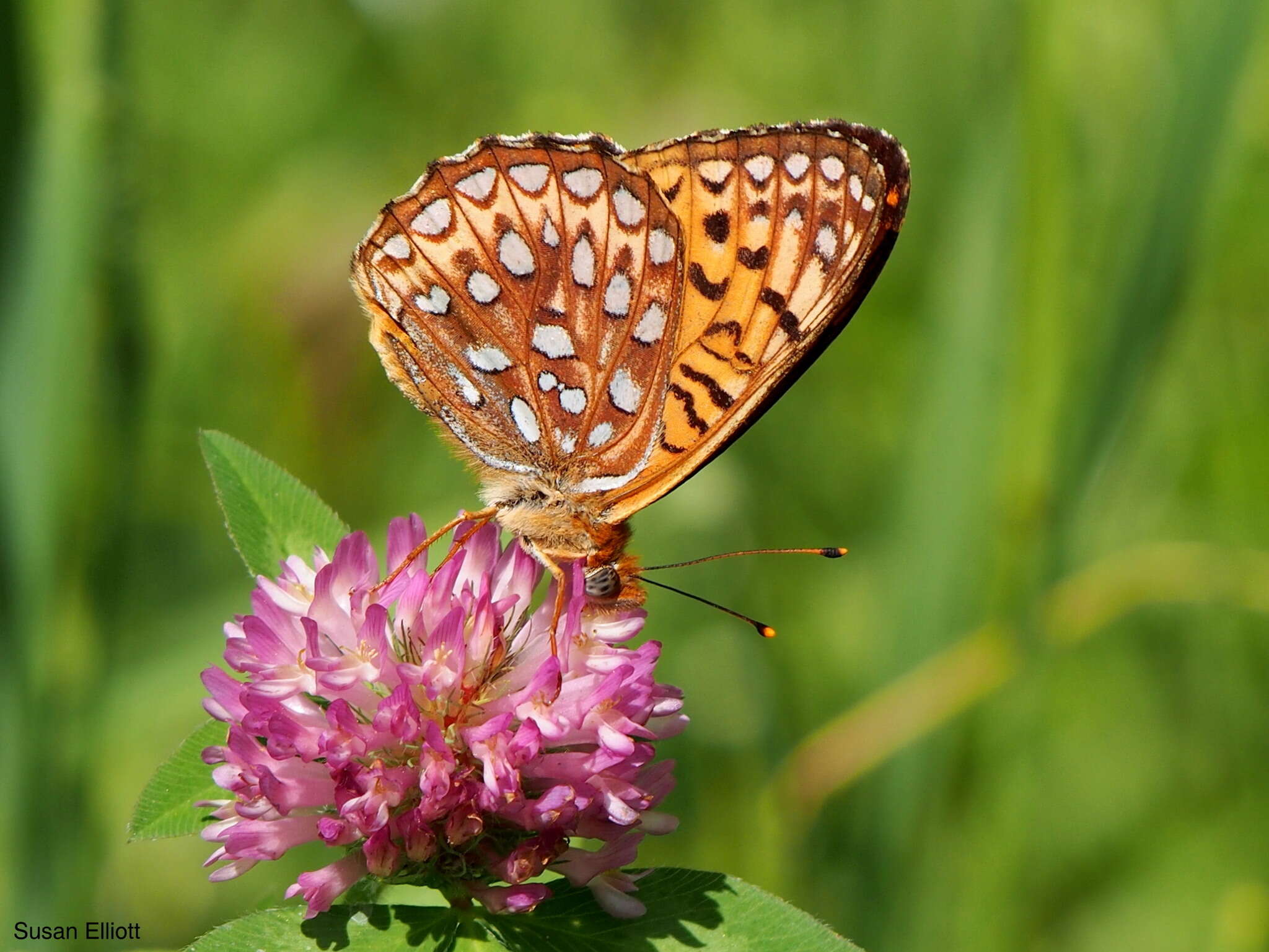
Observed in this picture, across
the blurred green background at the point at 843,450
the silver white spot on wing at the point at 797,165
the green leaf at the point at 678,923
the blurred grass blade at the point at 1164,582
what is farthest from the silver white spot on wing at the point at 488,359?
the blurred grass blade at the point at 1164,582

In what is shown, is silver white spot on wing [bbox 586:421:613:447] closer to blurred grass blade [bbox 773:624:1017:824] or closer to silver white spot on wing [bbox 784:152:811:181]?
silver white spot on wing [bbox 784:152:811:181]

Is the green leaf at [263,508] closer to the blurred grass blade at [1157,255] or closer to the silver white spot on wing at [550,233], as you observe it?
the silver white spot on wing at [550,233]

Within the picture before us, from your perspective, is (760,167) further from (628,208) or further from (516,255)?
(516,255)

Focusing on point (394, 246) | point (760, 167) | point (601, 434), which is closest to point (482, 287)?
point (394, 246)

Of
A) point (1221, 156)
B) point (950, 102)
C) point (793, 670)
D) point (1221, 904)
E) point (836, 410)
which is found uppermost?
point (950, 102)

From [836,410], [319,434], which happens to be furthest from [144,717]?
[836,410]

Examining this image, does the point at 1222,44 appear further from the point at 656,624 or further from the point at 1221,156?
the point at 656,624
